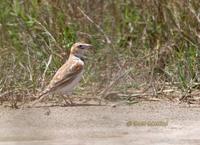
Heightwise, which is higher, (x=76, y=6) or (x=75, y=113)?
(x=76, y=6)

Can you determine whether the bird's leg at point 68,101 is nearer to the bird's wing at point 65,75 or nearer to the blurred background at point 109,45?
the bird's wing at point 65,75

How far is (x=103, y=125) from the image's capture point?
8141 millimetres

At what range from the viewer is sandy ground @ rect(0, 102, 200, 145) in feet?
24.6

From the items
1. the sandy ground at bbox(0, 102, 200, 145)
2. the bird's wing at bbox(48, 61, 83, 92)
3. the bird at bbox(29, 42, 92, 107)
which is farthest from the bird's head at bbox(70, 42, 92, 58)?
the sandy ground at bbox(0, 102, 200, 145)

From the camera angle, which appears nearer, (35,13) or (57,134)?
(57,134)

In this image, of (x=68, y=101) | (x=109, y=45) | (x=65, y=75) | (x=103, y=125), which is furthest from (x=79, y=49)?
(x=103, y=125)

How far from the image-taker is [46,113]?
8656 mm

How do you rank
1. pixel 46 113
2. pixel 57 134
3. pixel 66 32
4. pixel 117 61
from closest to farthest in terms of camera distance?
pixel 57 134
pixel 46 113
pixel 117 61
pixel 66 32

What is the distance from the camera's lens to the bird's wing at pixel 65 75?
9028 millimetres

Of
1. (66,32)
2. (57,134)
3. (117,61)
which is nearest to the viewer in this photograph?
(57,134)

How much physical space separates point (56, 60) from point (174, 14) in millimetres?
1558

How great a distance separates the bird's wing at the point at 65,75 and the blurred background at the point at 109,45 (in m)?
0.37

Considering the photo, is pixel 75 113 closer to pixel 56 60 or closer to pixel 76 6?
pixel 56 60

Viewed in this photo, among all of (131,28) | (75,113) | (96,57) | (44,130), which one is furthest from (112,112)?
(131,28)
